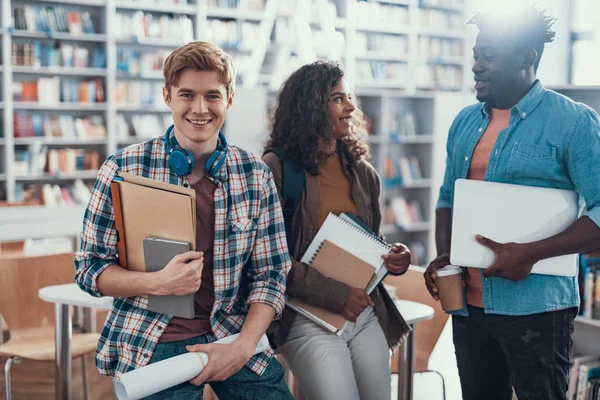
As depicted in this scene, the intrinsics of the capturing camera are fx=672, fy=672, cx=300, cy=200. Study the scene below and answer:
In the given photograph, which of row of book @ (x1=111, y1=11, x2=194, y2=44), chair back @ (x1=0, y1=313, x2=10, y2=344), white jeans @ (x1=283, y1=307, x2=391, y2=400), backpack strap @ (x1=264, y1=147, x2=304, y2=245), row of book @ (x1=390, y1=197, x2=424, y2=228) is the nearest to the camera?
white jeans @ (x1=283, y1=307, x2=391, y2=400)

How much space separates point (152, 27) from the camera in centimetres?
698

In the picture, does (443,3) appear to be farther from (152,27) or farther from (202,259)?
A: (202,259)

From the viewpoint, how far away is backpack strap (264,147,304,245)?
1.89m

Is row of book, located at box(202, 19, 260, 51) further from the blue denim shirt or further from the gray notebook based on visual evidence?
the gray notebook

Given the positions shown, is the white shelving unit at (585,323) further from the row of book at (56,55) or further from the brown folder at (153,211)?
the row of book at (56,55)

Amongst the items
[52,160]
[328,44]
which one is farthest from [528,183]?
[52,160]

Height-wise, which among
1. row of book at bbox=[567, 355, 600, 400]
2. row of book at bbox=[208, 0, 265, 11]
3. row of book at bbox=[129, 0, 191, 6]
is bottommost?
row of book at bbox=[567, 355, 600, 400]

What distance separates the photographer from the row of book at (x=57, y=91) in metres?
6.44

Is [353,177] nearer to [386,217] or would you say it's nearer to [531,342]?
[531,342]

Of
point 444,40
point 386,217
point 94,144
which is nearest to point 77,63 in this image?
point 94,144

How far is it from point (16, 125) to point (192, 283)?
559cm

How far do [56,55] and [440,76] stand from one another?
4.93 metres

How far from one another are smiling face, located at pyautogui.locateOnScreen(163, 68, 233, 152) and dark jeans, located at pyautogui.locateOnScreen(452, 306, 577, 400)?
0.81m

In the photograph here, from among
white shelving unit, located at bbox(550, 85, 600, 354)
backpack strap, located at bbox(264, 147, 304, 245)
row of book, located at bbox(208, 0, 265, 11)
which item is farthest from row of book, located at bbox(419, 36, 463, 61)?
backpack strap, located at bbox(264, 147, 304, 245)
